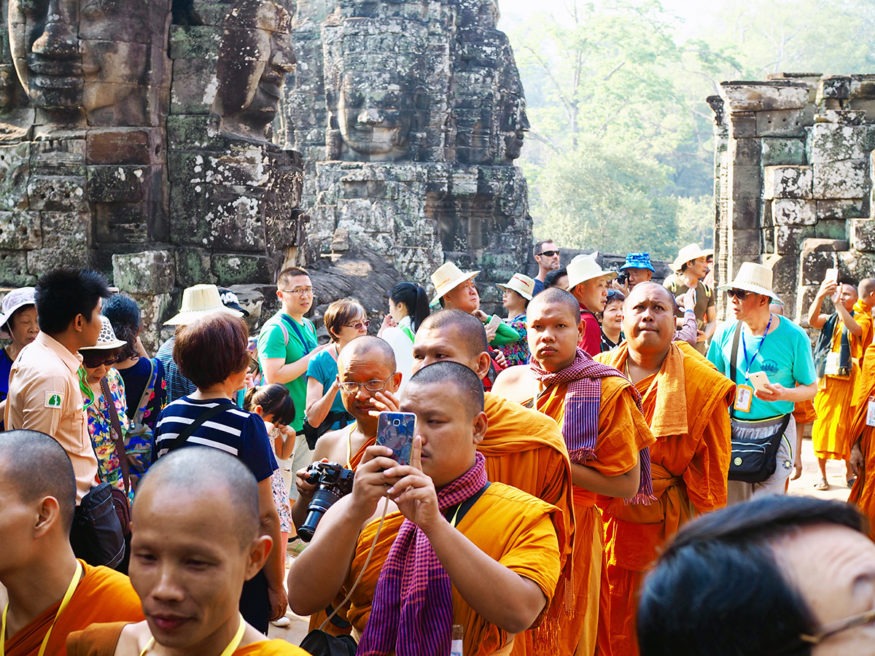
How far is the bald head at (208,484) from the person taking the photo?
224 cm

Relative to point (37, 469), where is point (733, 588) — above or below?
above

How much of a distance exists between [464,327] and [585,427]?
60 cm

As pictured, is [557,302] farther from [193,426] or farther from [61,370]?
[61,370]

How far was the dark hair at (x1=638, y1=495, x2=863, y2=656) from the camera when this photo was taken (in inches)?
51.8

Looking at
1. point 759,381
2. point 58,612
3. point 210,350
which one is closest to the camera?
point 58,612

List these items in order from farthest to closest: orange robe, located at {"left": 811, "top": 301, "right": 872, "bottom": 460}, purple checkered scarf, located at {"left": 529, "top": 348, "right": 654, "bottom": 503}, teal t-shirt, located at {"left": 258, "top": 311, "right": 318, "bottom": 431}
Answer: orange robe, located at {"left": 811, "top": 301, "right": 872, "bottom": 460}, teal t-shirt, located at {"left": 258, "top": 311, "right": 318, "bottom": 431}, purple checkered scarf, located at {"left": 529, "top": 348, "right": 654, "bottom": 503}

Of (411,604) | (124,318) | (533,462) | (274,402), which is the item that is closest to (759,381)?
(274,402)

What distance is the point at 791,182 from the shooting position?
11.9 meters

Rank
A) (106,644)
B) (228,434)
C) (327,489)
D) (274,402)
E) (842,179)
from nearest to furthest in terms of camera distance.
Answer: (106,644) < (327,489) < (228,434) < (274,402) < (842,179)

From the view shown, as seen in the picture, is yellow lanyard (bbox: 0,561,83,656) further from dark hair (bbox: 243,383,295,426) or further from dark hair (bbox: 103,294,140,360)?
dark hair (bbox: 243,383,295,426)

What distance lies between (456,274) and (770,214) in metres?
6.85

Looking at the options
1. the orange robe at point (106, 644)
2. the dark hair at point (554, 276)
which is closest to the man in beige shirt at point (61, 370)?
the orange robe at point (106, 644)

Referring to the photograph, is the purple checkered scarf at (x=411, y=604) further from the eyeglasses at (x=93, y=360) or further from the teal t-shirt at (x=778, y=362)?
the teal t-shirt at (x=778, y=362)

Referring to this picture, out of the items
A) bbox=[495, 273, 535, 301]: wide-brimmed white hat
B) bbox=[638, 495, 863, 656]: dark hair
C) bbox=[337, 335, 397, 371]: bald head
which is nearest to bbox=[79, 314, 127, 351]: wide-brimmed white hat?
bbox=[337, 335, 397, 371]: bald head
